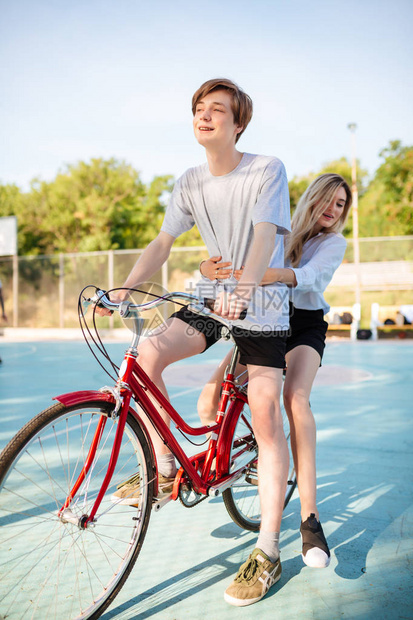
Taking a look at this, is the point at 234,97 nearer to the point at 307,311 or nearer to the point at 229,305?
the point at 229,305

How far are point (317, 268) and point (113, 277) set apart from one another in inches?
518

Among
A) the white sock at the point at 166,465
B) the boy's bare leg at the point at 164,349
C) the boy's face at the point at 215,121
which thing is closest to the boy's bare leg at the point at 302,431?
the boy's bare leg at the point at 164,349

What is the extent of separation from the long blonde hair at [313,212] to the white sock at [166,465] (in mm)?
999

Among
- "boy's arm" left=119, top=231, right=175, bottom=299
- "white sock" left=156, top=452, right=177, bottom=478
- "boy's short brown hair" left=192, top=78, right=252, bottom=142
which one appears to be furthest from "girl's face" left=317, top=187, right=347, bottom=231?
"white sock" left=156, top=452, right=177, bottom=478

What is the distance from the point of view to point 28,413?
4730 millimetres

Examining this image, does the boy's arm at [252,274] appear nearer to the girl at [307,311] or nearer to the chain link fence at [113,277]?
the girl at [307,311]

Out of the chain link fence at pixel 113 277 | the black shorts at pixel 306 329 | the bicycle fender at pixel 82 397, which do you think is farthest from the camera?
the chain link fence at pixel 113 277

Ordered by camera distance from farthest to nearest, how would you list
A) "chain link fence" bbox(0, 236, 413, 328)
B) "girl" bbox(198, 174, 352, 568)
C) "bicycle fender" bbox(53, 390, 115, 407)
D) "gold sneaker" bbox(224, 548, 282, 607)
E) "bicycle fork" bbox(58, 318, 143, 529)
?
"chain link fence" bbox(0, 236, 413, 328) < "girl" bbox(198, 174, 352, 568) < "gold sneaker" bbox(224, 548, 282, 607) < "bicycle fork" bbox(58, 318, 143, 529) < "bicycle fender" bbox(53, 390, 115, 407)

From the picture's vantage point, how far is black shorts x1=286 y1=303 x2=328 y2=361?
2402 mm

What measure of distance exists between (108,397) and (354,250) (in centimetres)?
1394

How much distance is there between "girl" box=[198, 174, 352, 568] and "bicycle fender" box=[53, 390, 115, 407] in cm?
64

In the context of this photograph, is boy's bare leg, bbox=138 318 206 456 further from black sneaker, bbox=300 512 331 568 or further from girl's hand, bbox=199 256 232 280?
black sneaker, bbox=300 512 331 568

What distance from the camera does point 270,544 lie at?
2045mm

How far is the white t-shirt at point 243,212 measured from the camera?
6.58 feet
